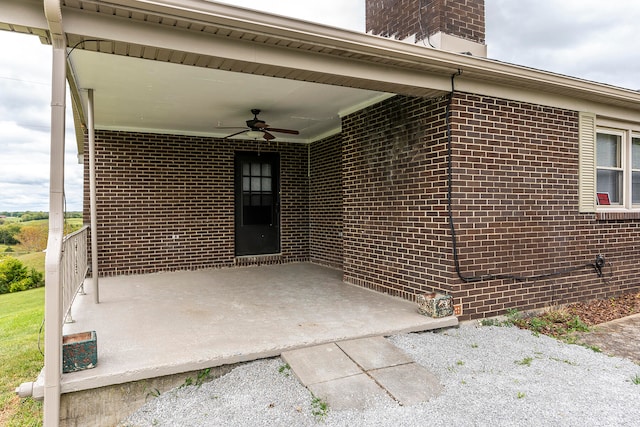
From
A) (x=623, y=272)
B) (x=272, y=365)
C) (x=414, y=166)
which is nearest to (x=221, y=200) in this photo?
(x=414, y=166)

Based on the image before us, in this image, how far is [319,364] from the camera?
2918mm

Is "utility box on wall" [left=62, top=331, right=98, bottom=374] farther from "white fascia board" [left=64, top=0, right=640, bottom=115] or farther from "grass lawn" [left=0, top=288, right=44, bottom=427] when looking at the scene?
"white fascia board" [left=64, top=0, right=640, bottom=115]

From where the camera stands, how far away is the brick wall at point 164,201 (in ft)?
21.3

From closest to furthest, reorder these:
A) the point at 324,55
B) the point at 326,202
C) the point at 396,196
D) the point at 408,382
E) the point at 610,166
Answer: the point at 408,382, the point at 324,55, the point at 396,196, the point at 610,166, the point at 326,202

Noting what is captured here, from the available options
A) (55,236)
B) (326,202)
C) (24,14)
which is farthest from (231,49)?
(326,202)

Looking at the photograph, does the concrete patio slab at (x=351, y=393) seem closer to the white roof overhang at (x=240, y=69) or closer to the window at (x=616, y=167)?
the white roof overhang at (x=240, y=69)

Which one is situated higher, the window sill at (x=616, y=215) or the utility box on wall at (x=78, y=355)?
the window sill at (x=616, y=215)

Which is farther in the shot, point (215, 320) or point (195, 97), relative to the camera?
point (195, 97)

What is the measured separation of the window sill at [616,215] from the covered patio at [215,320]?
9.16 feet

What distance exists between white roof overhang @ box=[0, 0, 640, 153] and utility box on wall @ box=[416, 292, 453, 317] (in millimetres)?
2070

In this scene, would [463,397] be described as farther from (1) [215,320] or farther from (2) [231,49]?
(2) [231,49]

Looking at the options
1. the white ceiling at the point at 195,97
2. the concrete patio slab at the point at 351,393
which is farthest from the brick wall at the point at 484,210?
the concrete patio slab at the point at 351,393

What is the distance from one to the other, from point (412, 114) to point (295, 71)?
5.96ft

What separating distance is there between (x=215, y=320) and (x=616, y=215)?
528 centimetres
